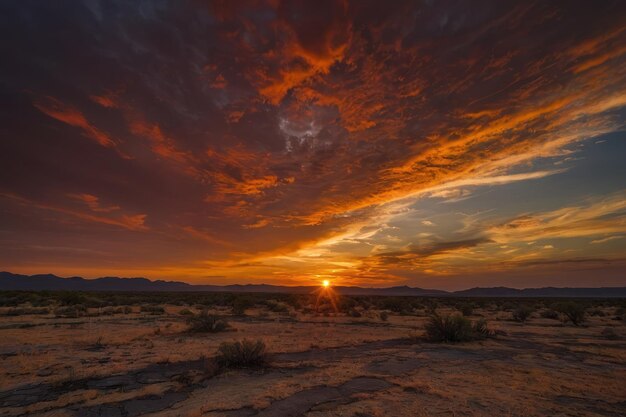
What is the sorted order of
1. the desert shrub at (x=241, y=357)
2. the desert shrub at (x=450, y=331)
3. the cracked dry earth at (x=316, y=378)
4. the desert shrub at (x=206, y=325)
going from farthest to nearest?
the desert shrub at (x=206, y=325)
the desert shrub at (x=450, y=331)
the desert shrub at (x=241, y=357)
the cracked dry earth at (x=316, y=378)

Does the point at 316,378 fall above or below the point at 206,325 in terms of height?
below

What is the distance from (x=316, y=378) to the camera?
372 inches

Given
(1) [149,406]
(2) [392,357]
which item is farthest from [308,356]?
(1) [149,406]

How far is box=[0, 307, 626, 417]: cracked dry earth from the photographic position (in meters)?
7.18

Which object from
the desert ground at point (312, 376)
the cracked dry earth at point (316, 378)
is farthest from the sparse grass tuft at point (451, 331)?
the cracked dry earth at point (316, 378)

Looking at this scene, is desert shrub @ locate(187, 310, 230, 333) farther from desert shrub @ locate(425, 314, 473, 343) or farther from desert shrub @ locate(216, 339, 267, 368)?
desert shrub @ locate(425, 314, 473, 343)

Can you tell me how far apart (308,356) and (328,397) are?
5.00 m

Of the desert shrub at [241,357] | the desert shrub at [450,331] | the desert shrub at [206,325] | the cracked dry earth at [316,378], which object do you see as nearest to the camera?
the cracked dry earth at [316,378]

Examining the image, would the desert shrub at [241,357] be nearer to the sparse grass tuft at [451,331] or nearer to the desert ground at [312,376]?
the desert ground at [312,376]

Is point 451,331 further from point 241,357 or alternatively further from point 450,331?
point 241,357

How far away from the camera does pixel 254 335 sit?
17.7m

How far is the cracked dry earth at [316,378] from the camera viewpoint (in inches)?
283

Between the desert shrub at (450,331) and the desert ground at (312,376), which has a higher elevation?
the desert shrub at (450,331)

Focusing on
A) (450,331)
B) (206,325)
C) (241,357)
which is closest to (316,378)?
(241,357)
